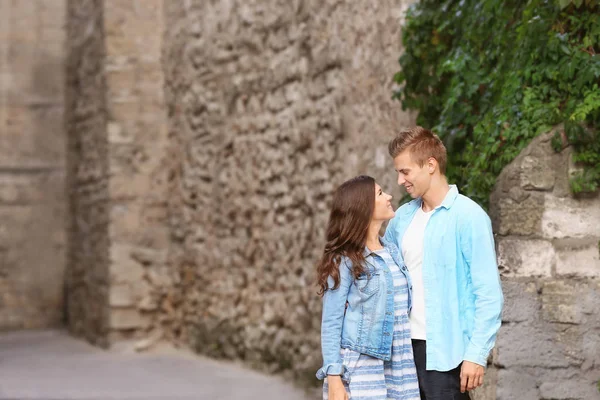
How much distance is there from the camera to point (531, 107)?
3596 millimetres

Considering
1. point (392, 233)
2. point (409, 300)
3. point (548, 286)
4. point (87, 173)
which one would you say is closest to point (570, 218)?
point (548, 286)

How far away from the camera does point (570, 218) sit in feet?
11.4

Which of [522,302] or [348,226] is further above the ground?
[348,226]

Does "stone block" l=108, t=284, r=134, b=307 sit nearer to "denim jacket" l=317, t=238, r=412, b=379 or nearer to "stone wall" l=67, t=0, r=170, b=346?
"stone wall" l=67, t=0, r=170, b=346

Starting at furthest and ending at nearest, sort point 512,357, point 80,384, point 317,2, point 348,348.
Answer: point 80,384 < point 317,2 < point 512,357 < point 348,348

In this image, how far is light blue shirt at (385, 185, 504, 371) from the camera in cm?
246

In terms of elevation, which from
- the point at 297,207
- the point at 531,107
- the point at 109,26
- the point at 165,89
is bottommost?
the point at 297,207

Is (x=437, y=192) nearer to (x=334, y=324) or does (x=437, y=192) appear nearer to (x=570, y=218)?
(x=334, y=324)

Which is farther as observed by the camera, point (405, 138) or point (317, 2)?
point (317, 2)

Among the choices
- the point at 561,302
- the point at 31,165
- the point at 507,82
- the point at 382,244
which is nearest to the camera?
the point at 382,244

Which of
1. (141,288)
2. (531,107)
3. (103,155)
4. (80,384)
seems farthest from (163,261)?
(531,107)

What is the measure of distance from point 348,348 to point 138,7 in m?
6.28

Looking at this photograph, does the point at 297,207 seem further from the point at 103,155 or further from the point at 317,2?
the point at 103,155

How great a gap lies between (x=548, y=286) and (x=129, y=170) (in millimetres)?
5324
